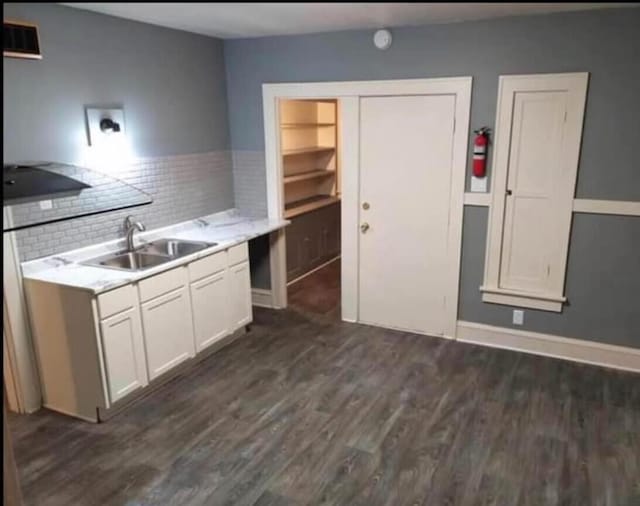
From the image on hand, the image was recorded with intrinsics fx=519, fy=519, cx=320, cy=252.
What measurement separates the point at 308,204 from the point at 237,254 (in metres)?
1.99

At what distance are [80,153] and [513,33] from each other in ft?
9.86

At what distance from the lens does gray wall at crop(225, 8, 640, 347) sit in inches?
131

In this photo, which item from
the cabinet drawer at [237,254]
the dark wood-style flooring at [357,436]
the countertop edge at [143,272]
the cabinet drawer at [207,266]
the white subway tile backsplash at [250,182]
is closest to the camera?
the dark wood-style flooring at [357,436]

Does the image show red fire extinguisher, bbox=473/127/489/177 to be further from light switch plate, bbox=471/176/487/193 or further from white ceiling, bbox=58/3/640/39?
white ceiling, bbox=58/3/640/39

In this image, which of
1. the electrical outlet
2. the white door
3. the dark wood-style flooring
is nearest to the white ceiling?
the white door

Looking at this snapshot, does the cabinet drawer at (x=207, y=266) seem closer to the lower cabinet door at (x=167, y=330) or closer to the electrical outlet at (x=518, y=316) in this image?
the lower cabinet door at (x=167, y=330)

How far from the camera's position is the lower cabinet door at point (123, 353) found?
3.07m

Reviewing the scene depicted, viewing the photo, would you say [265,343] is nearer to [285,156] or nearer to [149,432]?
[149,432]

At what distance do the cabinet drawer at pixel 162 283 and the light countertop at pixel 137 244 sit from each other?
1.8 inches

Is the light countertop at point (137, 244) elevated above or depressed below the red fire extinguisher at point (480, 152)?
below

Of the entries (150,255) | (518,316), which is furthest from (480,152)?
(150,255)

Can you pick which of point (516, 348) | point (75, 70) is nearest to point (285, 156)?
point (75, 70)

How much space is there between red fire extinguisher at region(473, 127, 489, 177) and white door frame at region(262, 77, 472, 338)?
0.28 ft

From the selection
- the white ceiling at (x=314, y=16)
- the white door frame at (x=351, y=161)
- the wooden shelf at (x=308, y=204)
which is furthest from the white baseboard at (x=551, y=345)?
the white ceiling at (x=314, y=16)
